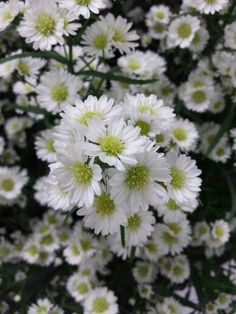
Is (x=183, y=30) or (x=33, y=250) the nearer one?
(x=183, y=30)

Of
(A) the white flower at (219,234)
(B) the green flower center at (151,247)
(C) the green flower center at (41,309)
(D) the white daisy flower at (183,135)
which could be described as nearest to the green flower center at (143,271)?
(B) the green flower center at (151,247)

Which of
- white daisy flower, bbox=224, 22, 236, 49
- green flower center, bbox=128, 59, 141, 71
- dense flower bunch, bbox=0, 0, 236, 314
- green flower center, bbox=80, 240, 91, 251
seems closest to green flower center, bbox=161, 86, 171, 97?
dense flower bunch, bbox=0, 0, 236, 314

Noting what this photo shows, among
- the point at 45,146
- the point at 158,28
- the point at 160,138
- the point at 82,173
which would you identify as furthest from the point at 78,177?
the point at 158,28

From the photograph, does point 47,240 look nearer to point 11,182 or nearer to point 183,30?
point 11,182

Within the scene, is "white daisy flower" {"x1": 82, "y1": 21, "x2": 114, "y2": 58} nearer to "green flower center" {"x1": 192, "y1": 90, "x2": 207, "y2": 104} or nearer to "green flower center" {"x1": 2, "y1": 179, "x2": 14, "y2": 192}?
"green flower center" {"x1": 192, "y1": 90, "x2": 207, "y2": 104}

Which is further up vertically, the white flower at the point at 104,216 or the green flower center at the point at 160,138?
the white flower at the point at 104,216

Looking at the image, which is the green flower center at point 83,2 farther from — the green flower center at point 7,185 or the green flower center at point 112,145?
the green flower center at point 7,185
